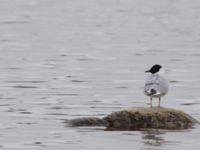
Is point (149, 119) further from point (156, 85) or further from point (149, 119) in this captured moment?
point (156, 85)

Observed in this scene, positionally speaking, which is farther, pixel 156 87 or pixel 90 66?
pixel 90 66

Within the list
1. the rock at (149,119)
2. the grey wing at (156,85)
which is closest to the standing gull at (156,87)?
the grey wing at (156,85)

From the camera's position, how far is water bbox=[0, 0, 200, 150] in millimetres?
14188

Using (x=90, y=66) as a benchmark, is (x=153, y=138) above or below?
below

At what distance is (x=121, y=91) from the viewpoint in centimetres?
1928

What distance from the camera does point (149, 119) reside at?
47.9 feet

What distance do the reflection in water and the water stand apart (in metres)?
0.01

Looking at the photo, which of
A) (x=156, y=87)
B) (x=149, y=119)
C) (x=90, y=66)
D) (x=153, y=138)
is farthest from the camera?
(x=90, y=66)

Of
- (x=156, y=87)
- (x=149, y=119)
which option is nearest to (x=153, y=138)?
(x=149, y=119)

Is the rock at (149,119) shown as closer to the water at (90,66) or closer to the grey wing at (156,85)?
the water at (90,66)

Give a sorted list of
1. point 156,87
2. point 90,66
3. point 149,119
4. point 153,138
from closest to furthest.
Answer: point 153,138 → point 149,119 → point 156,87 → point 90,66

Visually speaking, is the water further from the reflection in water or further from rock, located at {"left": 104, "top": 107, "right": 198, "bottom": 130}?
rock, located at {"left": 104, "top": 107, "right": 198, "bottom": 130}

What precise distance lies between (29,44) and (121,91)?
9.70 meters

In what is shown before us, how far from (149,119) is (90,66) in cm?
888
